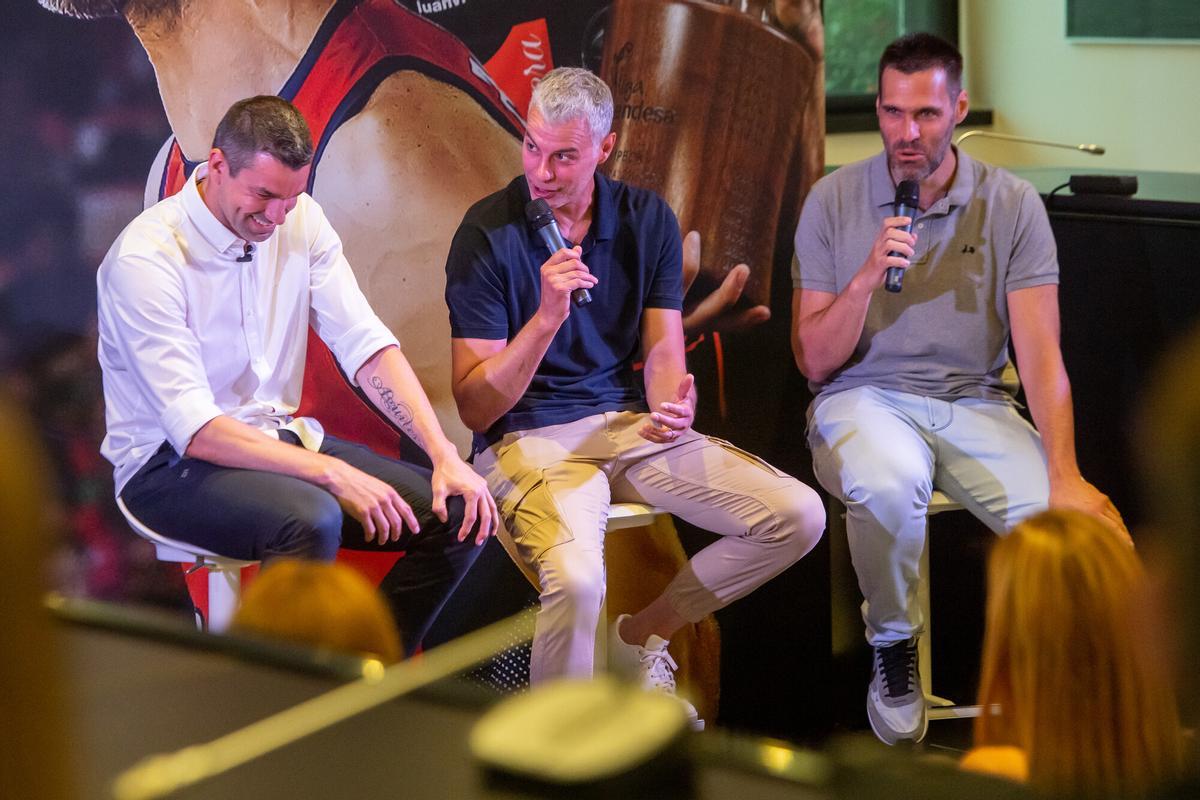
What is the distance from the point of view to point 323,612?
68 cm

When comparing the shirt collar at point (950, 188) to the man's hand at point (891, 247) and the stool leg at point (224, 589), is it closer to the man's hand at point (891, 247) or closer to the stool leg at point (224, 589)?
the man's hand at point (891, 247)

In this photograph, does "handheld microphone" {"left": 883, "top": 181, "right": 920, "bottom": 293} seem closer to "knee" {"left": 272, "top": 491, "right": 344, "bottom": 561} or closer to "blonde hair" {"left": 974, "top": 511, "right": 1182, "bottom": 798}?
"knee" {"left": 272, "top": 491, "right": 344, "bottom": 561}

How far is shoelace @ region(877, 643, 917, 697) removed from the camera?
2904 millimetres

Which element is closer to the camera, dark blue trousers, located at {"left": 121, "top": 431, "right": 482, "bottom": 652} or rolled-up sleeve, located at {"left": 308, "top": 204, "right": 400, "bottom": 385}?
dark blue trousers, located at {"left": 121, "top": 431, "right": 482, "bottom": 652}

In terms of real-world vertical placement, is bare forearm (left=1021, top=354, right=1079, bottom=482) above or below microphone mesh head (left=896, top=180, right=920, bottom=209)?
below

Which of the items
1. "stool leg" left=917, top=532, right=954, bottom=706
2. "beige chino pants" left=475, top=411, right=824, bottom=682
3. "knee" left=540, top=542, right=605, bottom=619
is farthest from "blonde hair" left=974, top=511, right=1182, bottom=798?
"stool leg" left=917, top=532, right=954, bottom=706

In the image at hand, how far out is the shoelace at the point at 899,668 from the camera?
290 cm

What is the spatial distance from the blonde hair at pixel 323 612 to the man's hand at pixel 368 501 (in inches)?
67.8

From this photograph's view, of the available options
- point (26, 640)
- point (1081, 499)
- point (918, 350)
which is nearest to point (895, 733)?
point (1081, 499)

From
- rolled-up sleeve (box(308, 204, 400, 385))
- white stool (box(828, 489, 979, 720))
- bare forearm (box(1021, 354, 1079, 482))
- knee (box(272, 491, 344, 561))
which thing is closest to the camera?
knee (box(272, 491, 344, 561))

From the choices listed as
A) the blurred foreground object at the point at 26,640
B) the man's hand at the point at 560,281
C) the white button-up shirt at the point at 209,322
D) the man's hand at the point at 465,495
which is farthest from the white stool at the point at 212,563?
the blurred foreground object at the point at 26,640

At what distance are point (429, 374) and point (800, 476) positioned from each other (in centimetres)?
110

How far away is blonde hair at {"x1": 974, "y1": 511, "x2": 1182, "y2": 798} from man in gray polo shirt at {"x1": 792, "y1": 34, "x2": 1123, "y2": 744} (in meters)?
1.55

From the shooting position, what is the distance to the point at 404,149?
2801 mm
